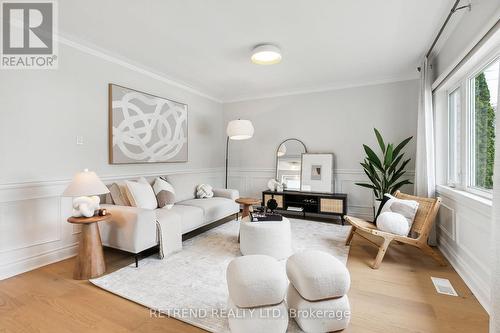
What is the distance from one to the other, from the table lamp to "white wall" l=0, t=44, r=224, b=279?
617mm

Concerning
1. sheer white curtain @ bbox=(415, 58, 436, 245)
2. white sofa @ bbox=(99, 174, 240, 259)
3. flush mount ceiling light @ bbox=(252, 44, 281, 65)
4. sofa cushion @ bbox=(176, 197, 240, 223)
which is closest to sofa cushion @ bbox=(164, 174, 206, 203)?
white sofa @ bbox=(99, 174, 240, 259)

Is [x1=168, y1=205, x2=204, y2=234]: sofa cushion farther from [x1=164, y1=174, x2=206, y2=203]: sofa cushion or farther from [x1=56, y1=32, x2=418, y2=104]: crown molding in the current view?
[x1=56, y1=32, x2=418, y2=104]: crown molding

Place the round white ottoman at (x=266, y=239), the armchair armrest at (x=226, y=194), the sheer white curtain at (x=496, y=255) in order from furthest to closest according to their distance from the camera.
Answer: the armchair armrest at (x=226, y=194)
the round white ottoman at (x=266, y=239)
the sheer white curtain at (x=496, y=255)

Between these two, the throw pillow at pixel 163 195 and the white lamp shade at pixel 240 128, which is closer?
the throw pillow at pixel 163 195

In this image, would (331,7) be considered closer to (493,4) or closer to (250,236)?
(493,4)

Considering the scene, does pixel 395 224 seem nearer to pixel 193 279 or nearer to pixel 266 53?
pixel 193 279

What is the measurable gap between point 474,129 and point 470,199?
793 millimetres

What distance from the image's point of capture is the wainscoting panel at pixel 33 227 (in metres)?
2.20

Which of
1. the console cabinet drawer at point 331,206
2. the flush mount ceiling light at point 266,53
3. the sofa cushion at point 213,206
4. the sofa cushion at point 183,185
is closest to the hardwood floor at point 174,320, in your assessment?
the sofa cushion at point 213,206

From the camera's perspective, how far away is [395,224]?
2.43 m

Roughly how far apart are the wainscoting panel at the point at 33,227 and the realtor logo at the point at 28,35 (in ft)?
4.11

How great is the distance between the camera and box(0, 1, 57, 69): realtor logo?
2180mm

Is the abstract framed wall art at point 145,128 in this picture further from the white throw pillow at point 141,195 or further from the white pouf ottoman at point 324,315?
the white pouf ottoman at point 324,315

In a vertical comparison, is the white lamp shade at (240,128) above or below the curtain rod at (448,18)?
below
